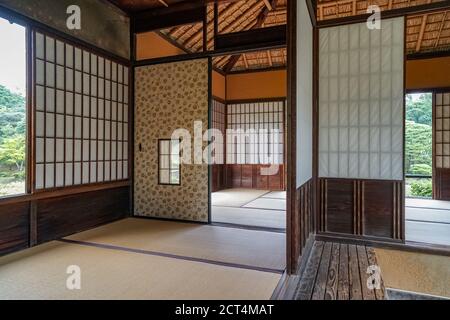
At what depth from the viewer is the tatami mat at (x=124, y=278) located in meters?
1.98

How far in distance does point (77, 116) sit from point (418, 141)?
9909 millimetres

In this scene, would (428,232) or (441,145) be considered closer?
(428,232)

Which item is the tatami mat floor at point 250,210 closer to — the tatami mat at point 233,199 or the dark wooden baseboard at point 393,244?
the tatami mat at point 233,199

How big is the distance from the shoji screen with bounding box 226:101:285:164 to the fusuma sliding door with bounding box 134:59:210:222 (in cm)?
387

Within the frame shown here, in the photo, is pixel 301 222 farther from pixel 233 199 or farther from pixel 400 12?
pixel 233 199

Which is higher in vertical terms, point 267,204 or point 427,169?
point 427,169

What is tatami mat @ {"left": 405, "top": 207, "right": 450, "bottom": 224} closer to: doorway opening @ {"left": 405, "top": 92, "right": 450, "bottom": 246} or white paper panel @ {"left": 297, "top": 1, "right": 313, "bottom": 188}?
doorway opening @ {"left": 405, "top": 92, "right": 450, "bottom": 246}

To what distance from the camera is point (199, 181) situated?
413 centimetres

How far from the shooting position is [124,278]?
2.24 metres

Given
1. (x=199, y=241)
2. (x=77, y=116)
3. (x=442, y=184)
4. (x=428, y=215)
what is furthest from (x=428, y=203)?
(x=77, y=116)

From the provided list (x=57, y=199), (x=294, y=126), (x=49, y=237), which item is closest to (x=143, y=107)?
(x=57, y=199)

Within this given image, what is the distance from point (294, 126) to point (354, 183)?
154cm

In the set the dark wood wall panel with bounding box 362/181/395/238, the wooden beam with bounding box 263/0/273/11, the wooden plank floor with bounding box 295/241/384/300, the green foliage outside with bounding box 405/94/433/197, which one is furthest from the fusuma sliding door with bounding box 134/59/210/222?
the green foliage outside with bounding box 405/94/433/197

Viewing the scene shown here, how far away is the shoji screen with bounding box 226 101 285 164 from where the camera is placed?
7.70 meters
